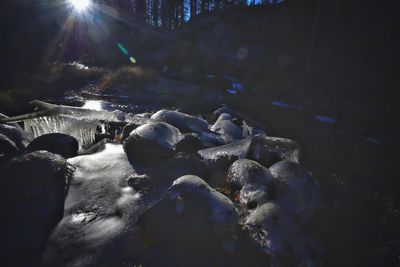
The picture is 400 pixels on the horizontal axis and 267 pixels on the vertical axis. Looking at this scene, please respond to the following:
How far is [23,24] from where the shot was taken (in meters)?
23.0

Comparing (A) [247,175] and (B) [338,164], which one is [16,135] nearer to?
(A) [247,175]

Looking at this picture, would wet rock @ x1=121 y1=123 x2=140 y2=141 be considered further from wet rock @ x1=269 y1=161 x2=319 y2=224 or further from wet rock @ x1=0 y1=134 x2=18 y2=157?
wet rock @ x1=269 y1=161 x2=319 y2=224

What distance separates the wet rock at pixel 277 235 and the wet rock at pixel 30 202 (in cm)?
226

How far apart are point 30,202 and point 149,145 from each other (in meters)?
1.96

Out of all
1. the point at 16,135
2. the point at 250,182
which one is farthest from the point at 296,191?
the point at 16,135

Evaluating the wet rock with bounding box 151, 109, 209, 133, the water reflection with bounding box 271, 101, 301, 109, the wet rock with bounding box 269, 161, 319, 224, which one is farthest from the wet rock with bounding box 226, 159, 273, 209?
the water reflection with bounding box 271, 101, 301, 109

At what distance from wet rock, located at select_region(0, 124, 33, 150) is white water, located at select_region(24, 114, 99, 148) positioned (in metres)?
0.59

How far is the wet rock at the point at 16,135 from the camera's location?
480 centimetres

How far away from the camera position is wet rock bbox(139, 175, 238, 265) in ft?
8.87

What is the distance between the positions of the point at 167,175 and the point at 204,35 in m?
26.1

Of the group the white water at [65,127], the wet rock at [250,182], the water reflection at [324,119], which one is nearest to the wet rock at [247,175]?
the wet rock at [250,182]

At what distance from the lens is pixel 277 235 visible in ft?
9.02

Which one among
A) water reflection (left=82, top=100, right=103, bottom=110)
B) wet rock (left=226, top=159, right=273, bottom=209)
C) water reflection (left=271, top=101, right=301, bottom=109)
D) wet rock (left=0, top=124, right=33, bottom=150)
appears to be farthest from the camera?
water reflection (left=271, top=101, right=301, bottom=109)

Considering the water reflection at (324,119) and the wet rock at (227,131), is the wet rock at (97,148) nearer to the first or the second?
the wet rock at (227,131)
